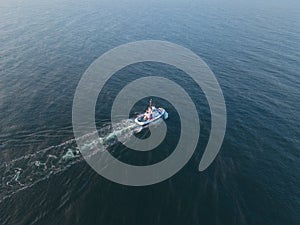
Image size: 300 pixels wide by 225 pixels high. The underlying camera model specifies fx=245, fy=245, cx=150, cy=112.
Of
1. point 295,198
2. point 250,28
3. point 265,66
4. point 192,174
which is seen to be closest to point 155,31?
point 250,28

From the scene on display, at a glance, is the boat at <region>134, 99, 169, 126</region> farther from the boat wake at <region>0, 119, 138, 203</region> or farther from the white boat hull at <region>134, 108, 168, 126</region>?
the boat wake at <region>0, 119, 138, 203</region>

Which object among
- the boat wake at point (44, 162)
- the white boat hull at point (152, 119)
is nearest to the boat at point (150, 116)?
the white boat hull at point (152, 119)

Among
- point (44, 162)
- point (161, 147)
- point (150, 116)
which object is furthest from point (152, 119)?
point (44, 162)

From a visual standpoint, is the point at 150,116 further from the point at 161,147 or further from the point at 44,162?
the point at 44,162

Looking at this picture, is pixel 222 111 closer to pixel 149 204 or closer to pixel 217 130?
pixel 217 130

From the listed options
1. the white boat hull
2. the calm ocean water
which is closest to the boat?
the white boat hull

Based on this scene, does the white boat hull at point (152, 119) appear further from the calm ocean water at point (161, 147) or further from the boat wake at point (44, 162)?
the boat wake at point (44, 162)
